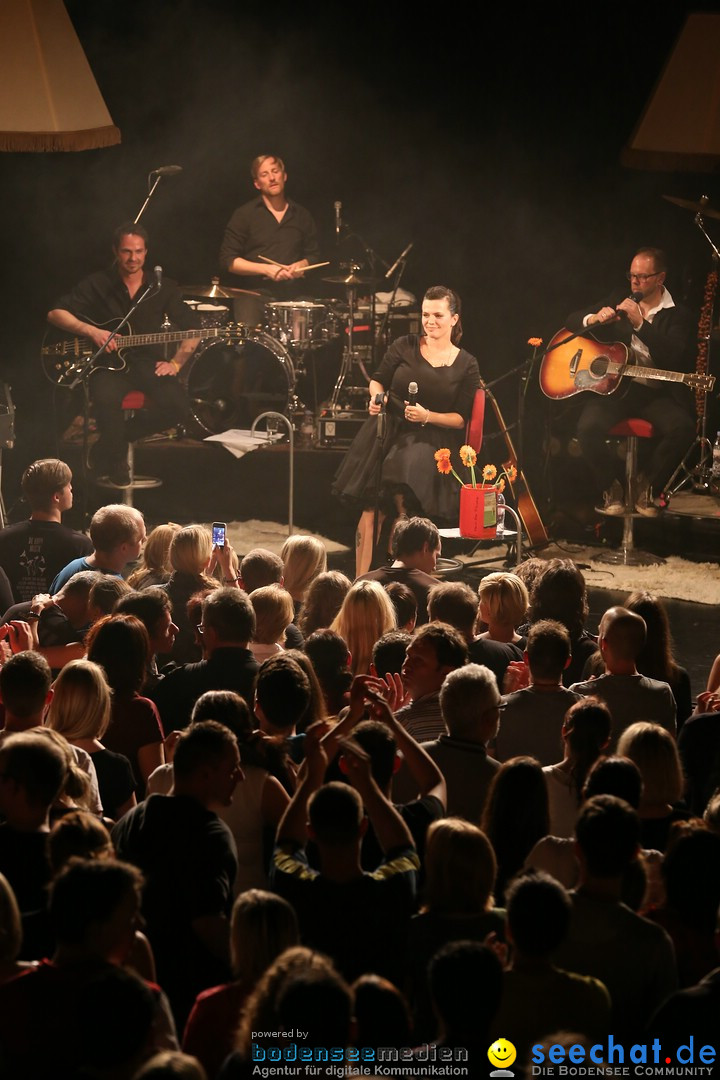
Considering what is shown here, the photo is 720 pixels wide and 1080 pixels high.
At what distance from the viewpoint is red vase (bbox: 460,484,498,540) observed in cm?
827

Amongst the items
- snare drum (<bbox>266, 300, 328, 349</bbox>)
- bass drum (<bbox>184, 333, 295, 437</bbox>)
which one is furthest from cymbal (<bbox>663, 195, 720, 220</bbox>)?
bass drum (<bbox>184, 333, 295, 437</bbox>)

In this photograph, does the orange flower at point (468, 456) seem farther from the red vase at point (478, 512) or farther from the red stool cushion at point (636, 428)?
the red stool cushion at point (636, 428)

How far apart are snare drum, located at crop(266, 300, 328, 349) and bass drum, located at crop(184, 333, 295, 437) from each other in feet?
0.36

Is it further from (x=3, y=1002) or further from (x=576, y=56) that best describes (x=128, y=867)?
(x=576, y=56)

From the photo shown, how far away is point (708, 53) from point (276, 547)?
4357 millimetres

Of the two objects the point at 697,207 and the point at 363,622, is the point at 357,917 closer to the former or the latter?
the point at 363,622

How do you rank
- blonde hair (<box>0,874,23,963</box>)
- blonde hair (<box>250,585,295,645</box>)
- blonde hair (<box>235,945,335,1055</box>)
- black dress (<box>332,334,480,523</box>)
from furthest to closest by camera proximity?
black dress (<box>332,334,480,523</box>)
blonde hair (<box>250,585,295,645</box>)
blonde hair (<box>0,874,23,963</box>)
blonde hair (<box>235,945,335,1055</box>)

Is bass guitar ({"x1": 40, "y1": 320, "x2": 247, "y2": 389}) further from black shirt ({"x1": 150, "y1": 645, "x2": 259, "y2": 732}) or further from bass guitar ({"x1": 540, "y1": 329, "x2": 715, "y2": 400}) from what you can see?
black shirt ({"x1": 150, "y1": 645, "x2": 259, "y2": 732})

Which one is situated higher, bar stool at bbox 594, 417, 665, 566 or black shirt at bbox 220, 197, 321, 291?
black shirt at bbox 220, 197, 321, 291

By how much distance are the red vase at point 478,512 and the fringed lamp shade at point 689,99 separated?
7.52 ft

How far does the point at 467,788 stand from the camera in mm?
3229

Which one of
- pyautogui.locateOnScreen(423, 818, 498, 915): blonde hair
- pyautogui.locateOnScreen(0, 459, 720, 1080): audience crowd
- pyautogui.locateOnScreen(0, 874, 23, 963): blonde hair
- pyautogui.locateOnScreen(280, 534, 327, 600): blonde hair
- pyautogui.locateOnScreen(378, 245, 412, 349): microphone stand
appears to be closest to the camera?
pyautogui.locateOnScreen(0, 459, 720, 1080): audience crowd

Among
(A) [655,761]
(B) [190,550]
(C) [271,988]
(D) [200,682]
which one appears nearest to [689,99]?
(B) [190,550]

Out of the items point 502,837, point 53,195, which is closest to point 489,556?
point 53,195
